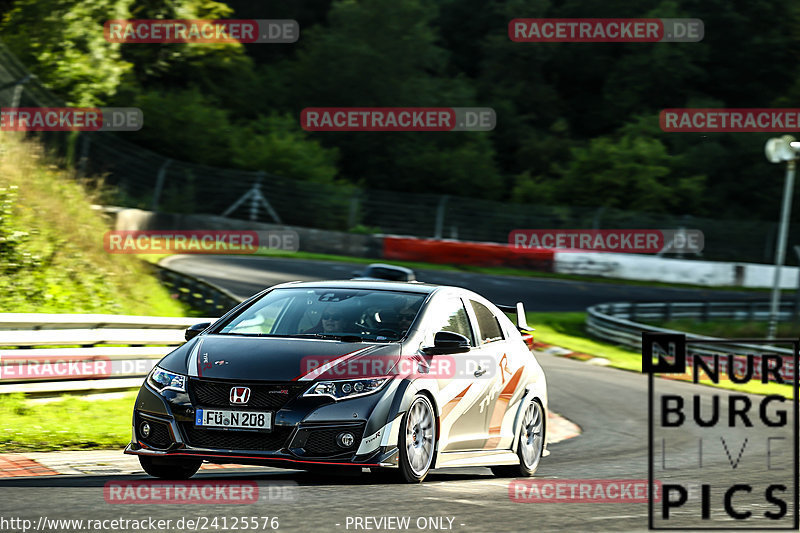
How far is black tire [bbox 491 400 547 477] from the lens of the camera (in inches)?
363

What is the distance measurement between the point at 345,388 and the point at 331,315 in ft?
3.73

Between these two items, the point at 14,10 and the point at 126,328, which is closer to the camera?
the point at 126,328

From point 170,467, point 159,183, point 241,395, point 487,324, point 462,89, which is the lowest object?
point 170,467

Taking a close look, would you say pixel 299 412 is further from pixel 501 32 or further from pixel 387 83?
pixel 501 32

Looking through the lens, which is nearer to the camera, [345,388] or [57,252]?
[345,388]

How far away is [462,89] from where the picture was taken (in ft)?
175

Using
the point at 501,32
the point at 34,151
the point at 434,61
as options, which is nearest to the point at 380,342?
the point at 34,151

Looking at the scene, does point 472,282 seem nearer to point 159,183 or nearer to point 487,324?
point 159,183

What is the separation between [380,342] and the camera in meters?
7.76

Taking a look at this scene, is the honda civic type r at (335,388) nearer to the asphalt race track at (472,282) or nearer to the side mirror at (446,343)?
the side mirror at (446,343)

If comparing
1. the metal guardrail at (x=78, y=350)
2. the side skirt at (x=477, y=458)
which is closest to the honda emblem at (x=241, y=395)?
the side skirt at (x=477, y=458)

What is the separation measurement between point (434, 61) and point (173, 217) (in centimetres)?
2480

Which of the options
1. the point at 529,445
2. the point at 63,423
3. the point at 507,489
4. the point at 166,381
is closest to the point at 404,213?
the point at 63,423

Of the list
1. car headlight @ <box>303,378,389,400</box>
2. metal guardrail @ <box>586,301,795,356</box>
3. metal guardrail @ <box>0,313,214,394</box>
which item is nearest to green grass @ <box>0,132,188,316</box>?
metal guardrail @ <box>0,313,214,394</box>
